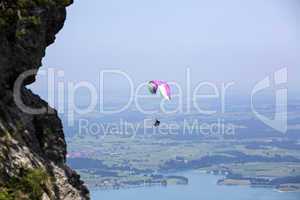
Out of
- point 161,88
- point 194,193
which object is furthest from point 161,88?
point 194,193

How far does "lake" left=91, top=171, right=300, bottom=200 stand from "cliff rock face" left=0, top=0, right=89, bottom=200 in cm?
5942

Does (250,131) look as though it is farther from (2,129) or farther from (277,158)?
(2,129)

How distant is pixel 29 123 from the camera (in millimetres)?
13867

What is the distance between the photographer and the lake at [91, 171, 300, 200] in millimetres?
77750

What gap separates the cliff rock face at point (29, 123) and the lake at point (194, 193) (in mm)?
59420

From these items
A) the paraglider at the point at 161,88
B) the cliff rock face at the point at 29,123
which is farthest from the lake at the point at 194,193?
the cliff rock face at the point at 29,123

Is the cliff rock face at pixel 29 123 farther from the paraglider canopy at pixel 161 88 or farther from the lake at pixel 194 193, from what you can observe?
the lake at pixel 194 193

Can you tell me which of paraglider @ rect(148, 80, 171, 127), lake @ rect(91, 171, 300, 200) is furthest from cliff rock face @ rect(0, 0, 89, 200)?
lake @ rect(91, 171, 300, 200)

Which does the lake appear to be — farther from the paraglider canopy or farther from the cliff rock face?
the cliff rock face

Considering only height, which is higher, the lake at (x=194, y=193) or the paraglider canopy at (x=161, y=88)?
the paraglider canopy at (x=161, y=88)

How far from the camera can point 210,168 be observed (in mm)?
113312

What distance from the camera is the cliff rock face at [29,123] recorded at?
1166 cm

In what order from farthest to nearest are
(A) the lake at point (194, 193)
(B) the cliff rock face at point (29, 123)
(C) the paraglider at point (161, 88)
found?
1. (A) the lake at point (194, 193)
2. (C) the paraglider at point (161, 88)
3. (B) the cliff rock face at point (29, 123)

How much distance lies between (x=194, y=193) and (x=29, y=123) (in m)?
71.3
